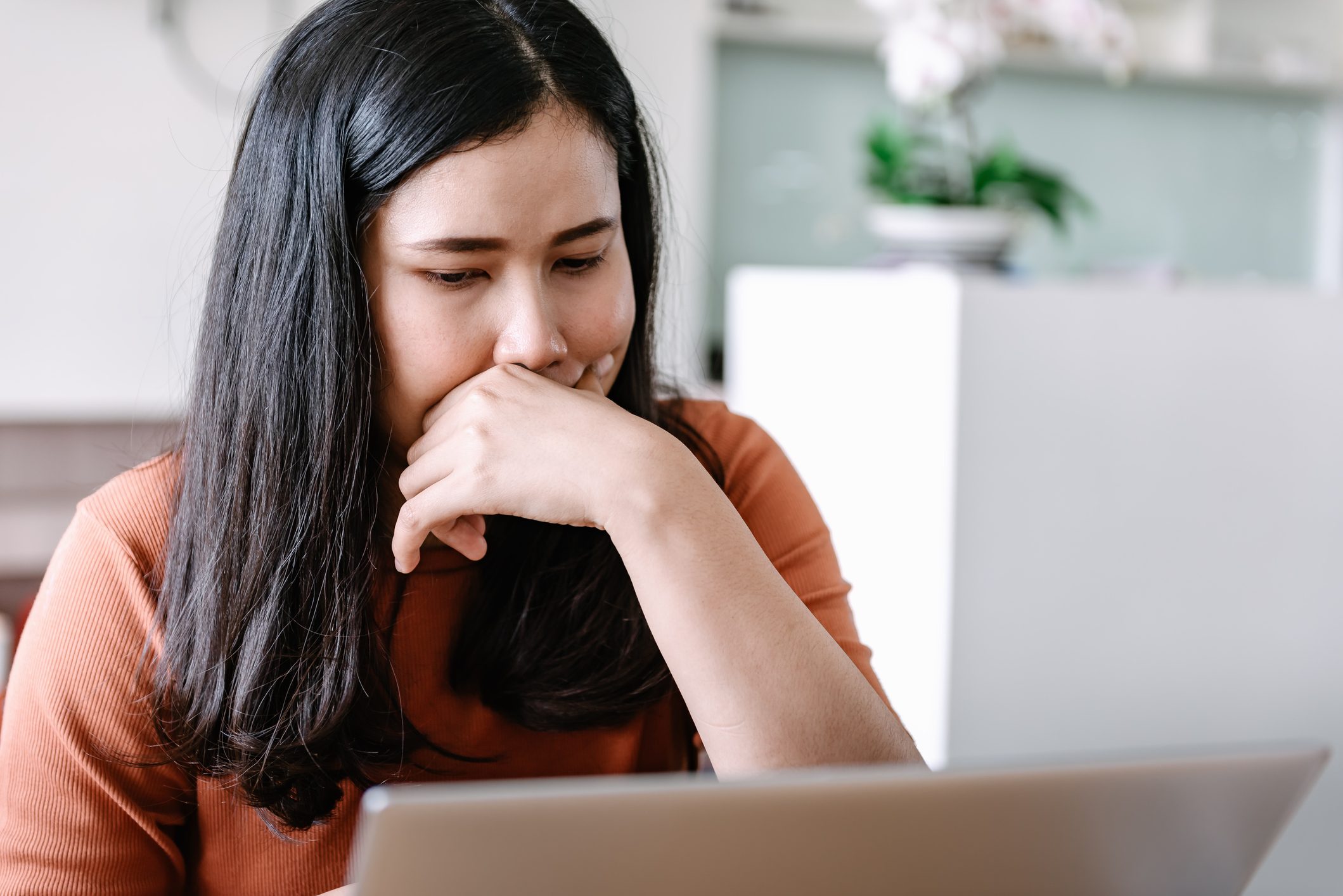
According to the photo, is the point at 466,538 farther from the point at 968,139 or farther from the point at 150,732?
the point at 968,139

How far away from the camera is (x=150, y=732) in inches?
31.0

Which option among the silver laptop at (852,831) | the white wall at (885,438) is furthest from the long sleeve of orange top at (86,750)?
the white wall at (885,438)

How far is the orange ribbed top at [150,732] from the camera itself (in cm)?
76

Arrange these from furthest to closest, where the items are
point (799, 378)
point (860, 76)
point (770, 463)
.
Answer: point (860, 76), point (799, 378), point (770, 463)

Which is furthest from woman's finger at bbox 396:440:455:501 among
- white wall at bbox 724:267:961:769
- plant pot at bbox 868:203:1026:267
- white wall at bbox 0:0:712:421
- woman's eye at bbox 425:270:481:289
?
white wall at bbox 0:0:712:421

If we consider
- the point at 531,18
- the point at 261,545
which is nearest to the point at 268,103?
the point at 531,18

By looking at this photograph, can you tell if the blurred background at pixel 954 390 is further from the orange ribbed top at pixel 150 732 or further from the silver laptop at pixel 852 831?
the silver laptop at pixel 852 831

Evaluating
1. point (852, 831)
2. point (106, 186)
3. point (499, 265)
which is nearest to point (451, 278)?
point (499, 265)

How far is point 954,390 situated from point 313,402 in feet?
3.09

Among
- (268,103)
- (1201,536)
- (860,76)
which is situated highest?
(860,76)

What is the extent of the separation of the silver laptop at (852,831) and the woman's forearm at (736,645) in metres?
0.25

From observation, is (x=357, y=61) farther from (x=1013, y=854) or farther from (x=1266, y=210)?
(x=1266, y=210)

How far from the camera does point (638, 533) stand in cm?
72

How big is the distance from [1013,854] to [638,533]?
0.32 metres
